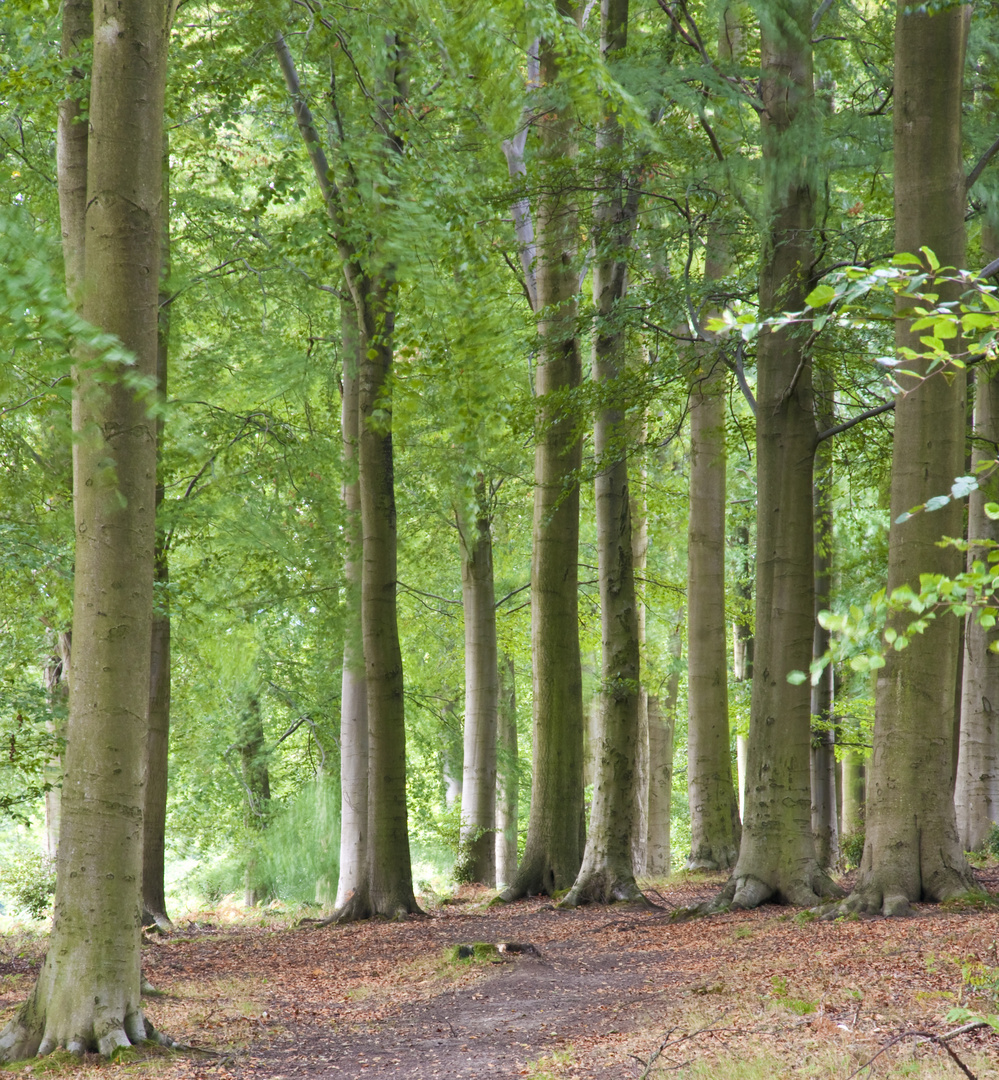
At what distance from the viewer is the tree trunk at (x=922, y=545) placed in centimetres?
743

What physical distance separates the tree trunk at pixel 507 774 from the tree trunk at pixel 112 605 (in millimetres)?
13912

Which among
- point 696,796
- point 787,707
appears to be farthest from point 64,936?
point 696,796

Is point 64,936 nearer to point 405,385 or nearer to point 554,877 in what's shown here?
point 405,385

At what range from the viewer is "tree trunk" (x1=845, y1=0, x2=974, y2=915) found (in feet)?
24.4

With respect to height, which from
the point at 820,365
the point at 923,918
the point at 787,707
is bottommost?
the point at 923,918

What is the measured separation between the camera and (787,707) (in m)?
9.00

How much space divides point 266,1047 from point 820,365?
731 cm

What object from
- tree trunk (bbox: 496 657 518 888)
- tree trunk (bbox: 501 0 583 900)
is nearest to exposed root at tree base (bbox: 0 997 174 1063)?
tree trunk (bbox: 501 0 583 900)

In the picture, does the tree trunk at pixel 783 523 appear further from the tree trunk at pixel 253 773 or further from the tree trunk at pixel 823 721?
the tree trunk at pixel 253 773

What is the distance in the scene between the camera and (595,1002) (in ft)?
20.7

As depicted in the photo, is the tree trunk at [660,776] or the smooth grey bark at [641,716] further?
the tree trunk at [660,776]

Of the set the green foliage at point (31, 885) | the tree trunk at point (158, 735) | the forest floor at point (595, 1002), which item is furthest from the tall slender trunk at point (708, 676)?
the green foliage at point (31, 885)

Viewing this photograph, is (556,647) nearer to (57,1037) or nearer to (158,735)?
(158,735)

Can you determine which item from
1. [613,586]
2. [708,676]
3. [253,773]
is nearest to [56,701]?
[613,586]
